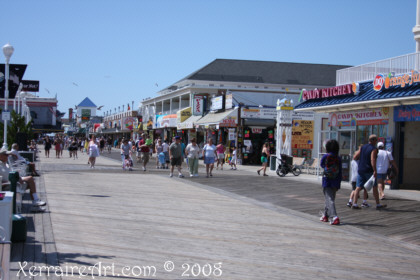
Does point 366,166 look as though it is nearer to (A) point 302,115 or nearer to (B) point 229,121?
(A) point 302,115

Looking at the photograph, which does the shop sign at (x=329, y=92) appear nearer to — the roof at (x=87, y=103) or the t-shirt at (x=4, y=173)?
the t-shirt at (x=4, y=173)

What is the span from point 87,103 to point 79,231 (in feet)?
388

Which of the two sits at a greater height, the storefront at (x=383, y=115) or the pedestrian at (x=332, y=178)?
the storefront at (x=383, y=115)

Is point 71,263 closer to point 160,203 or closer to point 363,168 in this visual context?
point 160,203

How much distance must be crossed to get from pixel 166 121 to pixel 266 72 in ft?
40.7

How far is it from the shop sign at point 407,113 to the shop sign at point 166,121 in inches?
1244

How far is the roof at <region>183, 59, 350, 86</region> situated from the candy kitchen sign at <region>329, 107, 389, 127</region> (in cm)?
2957

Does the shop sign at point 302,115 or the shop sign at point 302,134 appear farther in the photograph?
the shop sign at point 302,134

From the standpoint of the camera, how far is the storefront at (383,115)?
52.2 feet

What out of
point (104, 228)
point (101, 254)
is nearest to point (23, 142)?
point (104, 228)

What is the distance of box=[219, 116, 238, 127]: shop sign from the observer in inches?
1278

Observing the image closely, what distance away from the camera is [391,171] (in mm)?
13156

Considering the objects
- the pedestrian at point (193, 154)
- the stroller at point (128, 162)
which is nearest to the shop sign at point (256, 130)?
the stroller at point (128, 162)

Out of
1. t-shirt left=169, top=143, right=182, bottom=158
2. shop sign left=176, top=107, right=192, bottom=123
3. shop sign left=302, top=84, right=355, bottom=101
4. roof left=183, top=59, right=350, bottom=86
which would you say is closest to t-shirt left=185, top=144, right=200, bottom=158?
t-shirt left=169, top=143, right=182, bottom=158
